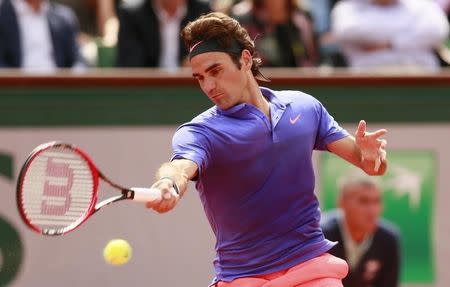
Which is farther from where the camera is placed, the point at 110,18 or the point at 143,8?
the point at 110,18

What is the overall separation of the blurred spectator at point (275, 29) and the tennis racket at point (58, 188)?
399 cm

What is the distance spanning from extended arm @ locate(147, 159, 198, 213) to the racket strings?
0.32 metres

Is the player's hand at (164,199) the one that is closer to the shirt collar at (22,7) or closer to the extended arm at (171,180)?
the extended arm at (171,180)

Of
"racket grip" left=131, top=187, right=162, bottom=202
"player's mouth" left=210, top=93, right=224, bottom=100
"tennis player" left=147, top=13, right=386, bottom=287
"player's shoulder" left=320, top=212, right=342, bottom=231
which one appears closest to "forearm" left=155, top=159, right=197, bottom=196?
"racket grip" left=131, top=187, right=162, bottom=202

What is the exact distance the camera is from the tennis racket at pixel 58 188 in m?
4.49

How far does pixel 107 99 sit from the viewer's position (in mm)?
8109

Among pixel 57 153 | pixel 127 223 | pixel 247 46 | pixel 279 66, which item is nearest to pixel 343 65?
pixel 279 66

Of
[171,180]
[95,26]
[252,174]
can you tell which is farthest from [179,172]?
[95,26]

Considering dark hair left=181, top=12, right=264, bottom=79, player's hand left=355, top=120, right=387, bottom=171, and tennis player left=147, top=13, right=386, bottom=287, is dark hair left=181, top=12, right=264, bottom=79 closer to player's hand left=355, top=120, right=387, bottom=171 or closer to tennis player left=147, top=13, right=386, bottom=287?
tennis player left=147, top=13, right=386, bottom=287

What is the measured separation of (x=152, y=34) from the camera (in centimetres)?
866

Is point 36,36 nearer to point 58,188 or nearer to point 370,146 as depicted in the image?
point 58,188

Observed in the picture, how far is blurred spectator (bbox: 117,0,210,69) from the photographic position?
8.65 m

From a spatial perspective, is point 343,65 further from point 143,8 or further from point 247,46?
point 247,46

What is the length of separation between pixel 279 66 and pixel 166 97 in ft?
3.87
